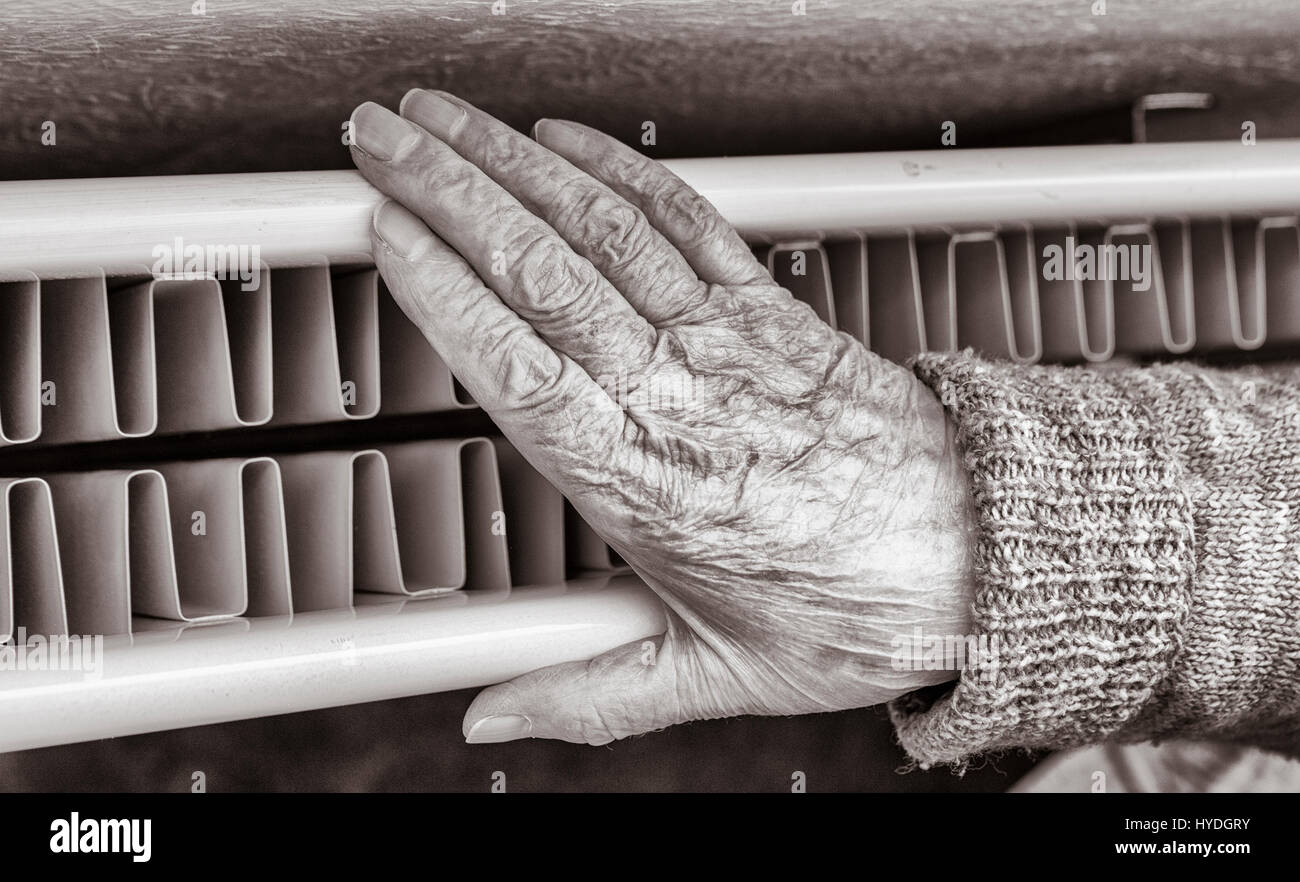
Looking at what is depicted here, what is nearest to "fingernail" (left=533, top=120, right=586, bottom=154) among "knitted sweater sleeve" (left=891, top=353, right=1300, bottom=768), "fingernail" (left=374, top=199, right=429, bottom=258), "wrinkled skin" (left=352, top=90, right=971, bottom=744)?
"wrinkled skin" (left=352, top=90, right=971, bottom=744)

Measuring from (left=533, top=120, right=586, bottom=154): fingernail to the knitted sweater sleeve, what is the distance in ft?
0.94

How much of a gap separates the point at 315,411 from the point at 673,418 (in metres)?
0.24

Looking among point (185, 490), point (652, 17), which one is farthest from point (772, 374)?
point (185, 490)

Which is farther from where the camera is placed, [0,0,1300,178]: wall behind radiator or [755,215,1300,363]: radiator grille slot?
[755,215,1300,363]: radiator grille slot

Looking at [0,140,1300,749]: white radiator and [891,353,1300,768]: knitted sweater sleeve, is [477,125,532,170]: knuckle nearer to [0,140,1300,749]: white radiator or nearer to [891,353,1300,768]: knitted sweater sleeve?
[0,140,1300,749]: white radiator

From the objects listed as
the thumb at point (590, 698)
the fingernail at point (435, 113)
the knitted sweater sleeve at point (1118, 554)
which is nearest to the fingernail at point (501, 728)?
the thumb at point (590, 698)

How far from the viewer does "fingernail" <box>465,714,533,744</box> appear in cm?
71

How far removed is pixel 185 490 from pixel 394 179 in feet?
0.84

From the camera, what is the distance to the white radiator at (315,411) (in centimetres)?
61

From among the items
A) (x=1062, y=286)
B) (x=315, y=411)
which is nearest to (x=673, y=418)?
(x=315, y=411)

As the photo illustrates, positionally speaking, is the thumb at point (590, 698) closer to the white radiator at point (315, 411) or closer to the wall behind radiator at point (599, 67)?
the white radiator at point (315, 411)

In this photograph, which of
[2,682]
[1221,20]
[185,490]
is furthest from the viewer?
[1221,20]

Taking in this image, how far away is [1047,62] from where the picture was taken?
0.85 m
